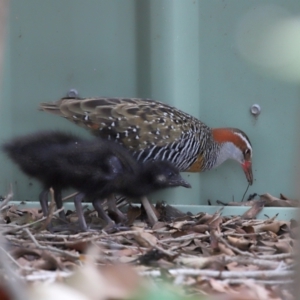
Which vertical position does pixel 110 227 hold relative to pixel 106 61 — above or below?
below

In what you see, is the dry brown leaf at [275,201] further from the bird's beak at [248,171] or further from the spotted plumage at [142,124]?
the spotted plumage at [142,124]

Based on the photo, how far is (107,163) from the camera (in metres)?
4.04

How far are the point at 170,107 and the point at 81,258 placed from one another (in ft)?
7.02

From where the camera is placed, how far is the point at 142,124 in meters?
4.62

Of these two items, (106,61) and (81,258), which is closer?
(81,258)

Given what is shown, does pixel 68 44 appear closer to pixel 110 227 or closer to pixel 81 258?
pixel 110 227

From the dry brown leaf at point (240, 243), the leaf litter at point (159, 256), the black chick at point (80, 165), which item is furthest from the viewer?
the black chick at point (80, 165)

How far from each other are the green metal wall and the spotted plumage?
363 mm

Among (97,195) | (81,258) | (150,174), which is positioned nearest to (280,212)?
(150,174)

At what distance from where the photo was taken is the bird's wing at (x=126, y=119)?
4.56 m

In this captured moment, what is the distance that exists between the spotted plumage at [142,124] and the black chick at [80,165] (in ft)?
1.05

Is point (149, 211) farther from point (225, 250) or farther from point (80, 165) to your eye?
point (225, 250)

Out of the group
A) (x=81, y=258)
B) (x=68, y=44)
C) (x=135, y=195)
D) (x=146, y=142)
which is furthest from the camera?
(x=68, y=44)

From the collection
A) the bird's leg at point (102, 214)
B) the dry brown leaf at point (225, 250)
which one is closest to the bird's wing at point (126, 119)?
the bird's leg at point (102, 214)
